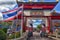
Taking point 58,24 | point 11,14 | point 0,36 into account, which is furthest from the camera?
point 58,24

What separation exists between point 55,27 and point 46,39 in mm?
Result: 5262

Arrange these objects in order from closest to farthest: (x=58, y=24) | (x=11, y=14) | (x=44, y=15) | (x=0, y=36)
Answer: (x=0, y=36), (x=11, y=14), (x=58, y=24), (x=44, y=15)

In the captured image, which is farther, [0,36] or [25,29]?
[25,29]

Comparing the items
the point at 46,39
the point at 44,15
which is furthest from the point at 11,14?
the point at 44,15

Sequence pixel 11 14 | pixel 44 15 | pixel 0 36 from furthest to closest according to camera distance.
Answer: pixel 44 15 < pixel 11 14 < pixel 0 36

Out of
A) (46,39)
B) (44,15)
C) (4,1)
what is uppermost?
(4,1)

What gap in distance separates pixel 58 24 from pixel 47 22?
1.68 meters

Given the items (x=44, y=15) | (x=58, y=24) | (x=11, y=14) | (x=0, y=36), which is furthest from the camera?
(x=44, y=15)

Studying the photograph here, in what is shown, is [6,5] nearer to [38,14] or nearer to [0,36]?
[38,14]

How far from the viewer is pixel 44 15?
23.9 m

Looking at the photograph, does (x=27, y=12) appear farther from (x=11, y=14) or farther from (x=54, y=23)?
(x=11, y=14)

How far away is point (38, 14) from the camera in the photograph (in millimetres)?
24344

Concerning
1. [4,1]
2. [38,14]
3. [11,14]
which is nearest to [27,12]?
[38,14]

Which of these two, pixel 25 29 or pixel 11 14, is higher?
pixel 11 14
